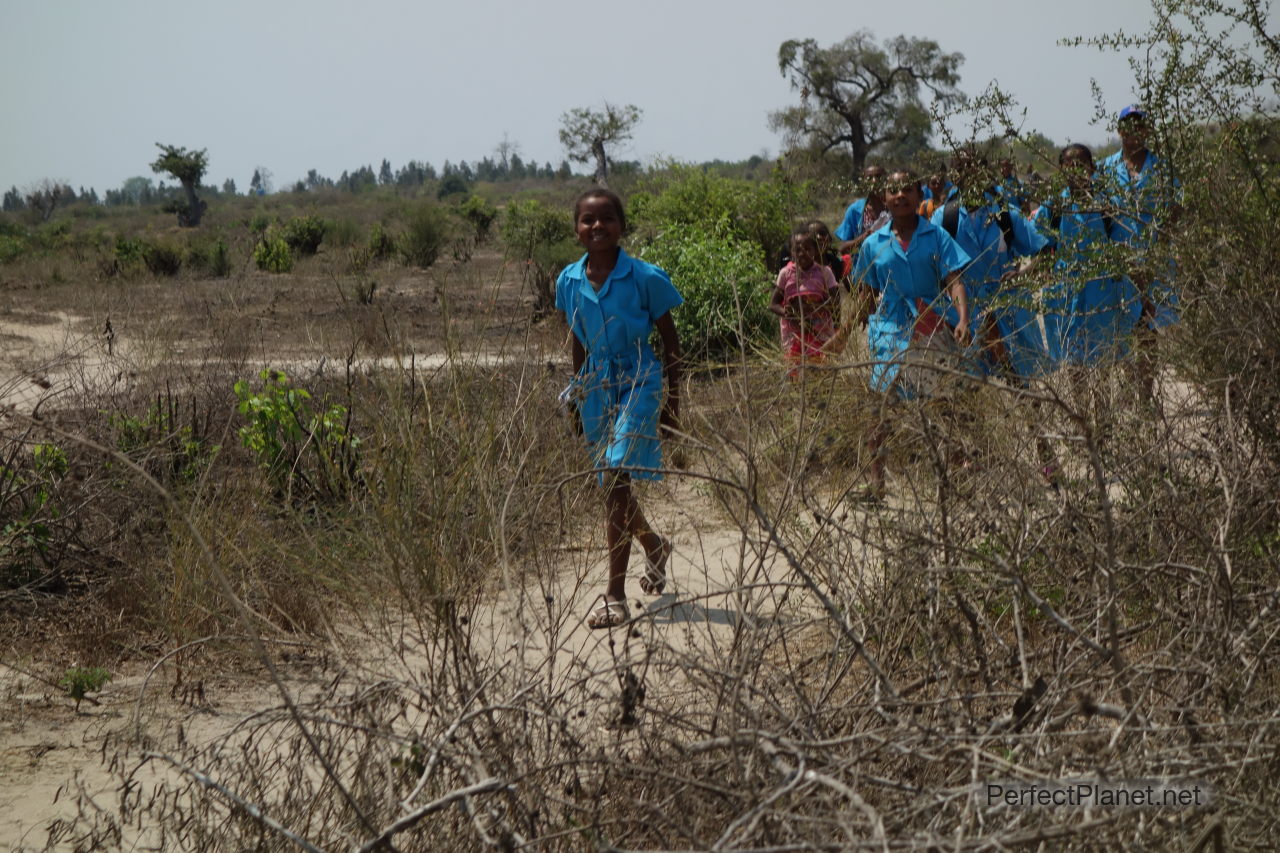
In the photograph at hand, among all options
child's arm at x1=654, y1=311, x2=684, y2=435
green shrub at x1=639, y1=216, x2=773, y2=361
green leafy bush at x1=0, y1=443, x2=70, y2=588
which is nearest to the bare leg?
child's arm at x1=654, y1=311, x2=684, y2=435

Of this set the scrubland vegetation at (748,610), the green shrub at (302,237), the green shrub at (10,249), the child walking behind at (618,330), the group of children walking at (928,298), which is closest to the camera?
the scrubland vegetation at (748,610)

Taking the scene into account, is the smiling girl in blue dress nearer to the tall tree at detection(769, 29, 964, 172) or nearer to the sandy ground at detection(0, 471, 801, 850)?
the sandy ground at detection(0, 471, 801, 850)

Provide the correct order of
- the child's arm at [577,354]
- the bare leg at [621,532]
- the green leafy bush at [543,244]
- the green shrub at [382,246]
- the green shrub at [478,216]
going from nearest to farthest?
the bare leg at [621,532] → the child's arm at [577,354] → the green leafy bush at [543,244] → the green shrub at [382,246] → the green shrub at [478,216]

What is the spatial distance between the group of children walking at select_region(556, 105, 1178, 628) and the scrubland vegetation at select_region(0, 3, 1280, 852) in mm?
170

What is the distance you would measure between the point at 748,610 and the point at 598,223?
2.25 meters

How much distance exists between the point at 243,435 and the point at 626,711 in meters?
3.80

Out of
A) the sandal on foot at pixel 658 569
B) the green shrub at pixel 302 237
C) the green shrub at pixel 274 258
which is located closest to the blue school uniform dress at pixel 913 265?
the sandal on foot at pixel 658 569

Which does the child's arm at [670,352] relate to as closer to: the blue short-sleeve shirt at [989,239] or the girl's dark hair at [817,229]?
the blue short-sleeve shirt at [989,239]

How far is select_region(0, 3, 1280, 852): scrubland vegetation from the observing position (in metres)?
1.87

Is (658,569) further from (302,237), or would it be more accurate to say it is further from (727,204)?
(302,237)

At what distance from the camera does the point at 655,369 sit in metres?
4.53

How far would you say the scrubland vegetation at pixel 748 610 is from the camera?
1.87 metres

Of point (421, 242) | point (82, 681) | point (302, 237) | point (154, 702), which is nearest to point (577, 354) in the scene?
point (154, 702)

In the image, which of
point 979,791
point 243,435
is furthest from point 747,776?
point 243,435
